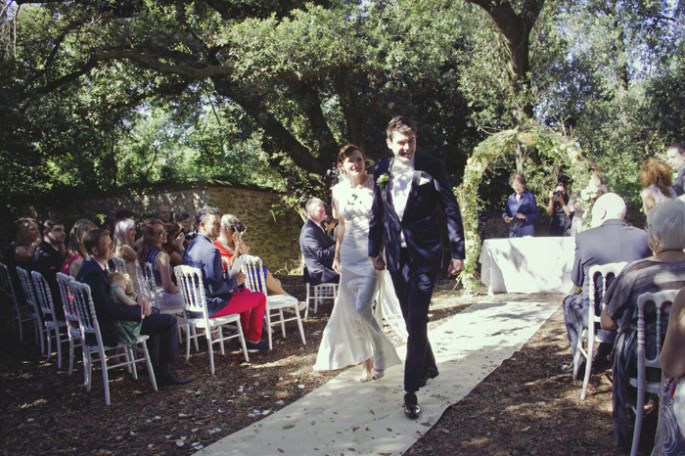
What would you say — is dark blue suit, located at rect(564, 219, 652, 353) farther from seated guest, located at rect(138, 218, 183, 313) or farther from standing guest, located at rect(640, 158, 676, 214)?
seated guest, located at rect(138, 218, 183, 313)

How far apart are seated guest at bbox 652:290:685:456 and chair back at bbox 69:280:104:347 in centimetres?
360

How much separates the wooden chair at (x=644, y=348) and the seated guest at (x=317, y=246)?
3887 millimetres

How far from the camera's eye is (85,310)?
12.9 ft

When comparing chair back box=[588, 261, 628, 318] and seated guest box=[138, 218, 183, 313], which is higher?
seated guest box=[138, 218, 183, 313]

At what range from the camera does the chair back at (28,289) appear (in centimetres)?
528

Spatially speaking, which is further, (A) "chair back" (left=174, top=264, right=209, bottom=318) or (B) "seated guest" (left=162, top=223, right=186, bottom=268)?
(B) "seated guest" (left=162, top=223, right=186, bottom=268)

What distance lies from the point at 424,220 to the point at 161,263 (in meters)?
2.78

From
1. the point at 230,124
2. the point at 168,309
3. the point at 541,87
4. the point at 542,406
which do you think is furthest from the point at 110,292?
the point at 541,87

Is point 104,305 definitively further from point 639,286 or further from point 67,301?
point 639,286

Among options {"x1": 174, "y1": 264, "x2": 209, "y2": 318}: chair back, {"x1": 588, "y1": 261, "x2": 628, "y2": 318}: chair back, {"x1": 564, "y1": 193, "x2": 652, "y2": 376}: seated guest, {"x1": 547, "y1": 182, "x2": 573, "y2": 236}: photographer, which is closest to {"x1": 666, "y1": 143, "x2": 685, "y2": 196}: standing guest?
{"x1": 564, "y1": 193, "x2": 652, "y2": 376}: seated guest

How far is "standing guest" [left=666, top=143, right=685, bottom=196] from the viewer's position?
4.82m

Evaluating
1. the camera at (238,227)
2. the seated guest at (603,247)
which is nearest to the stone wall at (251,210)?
the camera at (238,227)

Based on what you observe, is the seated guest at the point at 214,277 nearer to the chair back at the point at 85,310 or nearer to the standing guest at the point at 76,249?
the standing guest at the point at 76,249

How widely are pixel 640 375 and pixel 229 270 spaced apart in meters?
3.98
